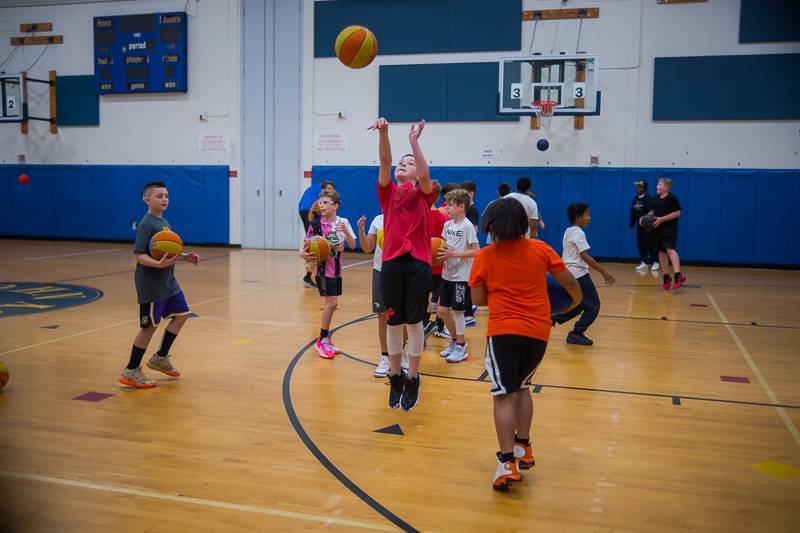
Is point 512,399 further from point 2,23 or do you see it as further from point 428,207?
point 2,23

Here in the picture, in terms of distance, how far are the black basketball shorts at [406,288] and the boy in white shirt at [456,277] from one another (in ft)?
5.90

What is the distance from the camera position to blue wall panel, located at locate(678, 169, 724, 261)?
1482cm

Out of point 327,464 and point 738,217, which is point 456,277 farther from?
point 738,217

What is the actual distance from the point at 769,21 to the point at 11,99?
17953mm

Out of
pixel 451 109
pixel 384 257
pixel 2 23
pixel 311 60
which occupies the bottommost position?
pixel 384 257

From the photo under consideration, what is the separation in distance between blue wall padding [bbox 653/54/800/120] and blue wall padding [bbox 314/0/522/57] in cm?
330

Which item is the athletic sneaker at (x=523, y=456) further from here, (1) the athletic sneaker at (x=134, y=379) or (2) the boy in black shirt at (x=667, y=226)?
(2) the boy in black shirt at (x=667, y=226)

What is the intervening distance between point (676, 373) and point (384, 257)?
9.88 feet

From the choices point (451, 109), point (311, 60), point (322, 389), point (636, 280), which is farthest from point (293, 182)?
point (322, 389)

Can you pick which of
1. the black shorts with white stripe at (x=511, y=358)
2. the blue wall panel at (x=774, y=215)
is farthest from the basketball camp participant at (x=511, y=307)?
the blue wall panel at (x=774, y=215)

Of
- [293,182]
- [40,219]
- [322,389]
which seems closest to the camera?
[322,389]

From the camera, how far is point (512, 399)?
11.7ft

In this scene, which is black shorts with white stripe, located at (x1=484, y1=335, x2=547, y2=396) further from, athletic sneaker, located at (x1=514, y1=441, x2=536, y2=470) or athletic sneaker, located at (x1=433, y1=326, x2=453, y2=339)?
athletic sneaker, located at (x1=433, y1=326, x2=453, y2=339)

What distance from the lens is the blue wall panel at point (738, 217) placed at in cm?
1464
